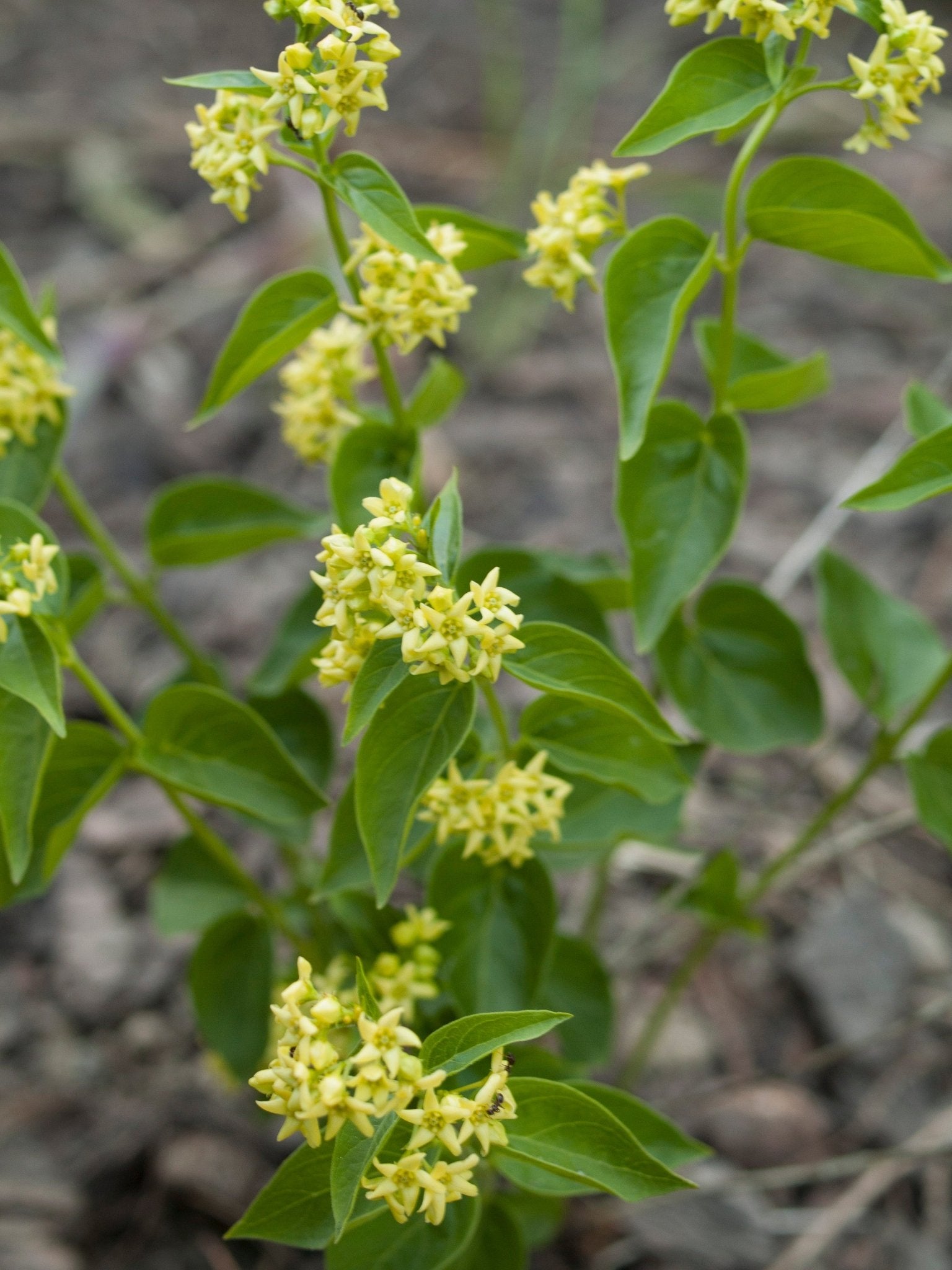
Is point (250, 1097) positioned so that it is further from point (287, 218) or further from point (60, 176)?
point (60, 176)

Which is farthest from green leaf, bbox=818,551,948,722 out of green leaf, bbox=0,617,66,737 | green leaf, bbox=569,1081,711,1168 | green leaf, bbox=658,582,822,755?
green leaf, bbox=0,617,66,737

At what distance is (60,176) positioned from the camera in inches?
225

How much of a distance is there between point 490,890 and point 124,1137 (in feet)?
5.02

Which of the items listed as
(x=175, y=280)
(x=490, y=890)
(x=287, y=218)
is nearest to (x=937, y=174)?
(x=287, y=218)

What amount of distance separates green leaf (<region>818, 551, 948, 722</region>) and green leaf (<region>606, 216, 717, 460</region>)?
2.95ft

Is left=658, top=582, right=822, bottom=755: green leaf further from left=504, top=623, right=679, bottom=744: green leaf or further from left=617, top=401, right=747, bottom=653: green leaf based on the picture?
left=504, top=623, right=679, bottom=744: green leaf

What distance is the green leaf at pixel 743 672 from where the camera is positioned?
2.34 metres

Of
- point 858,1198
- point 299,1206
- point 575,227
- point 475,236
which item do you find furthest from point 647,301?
point 858,1198

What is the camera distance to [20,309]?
2.01m

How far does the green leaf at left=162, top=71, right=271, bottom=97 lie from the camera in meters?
1.63

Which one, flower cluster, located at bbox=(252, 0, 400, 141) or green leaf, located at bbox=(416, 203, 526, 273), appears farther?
green leaf, located at bbox=(416, 203, 526, 273)

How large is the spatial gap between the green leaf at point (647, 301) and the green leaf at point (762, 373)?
0.23 metres

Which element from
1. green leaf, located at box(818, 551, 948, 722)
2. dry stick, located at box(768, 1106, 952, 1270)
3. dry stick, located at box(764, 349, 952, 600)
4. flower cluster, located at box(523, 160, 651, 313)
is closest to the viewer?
flower cluster, located at box(523, 160, 651, 313)

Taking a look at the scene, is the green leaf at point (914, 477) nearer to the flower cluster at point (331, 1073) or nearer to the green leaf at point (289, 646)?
the flower cluster at point (331, 1073)
